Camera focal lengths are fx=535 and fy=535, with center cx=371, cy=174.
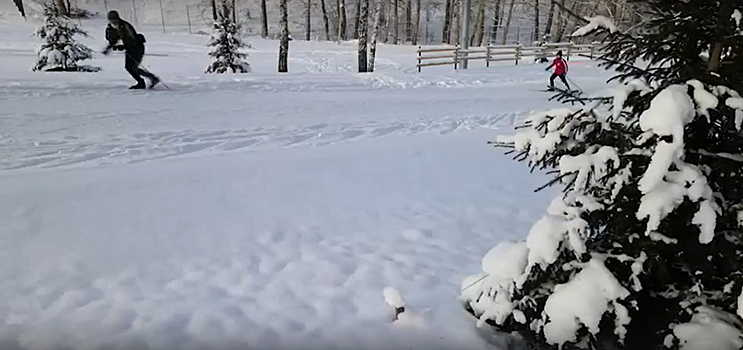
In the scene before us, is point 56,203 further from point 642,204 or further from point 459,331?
point 642,204

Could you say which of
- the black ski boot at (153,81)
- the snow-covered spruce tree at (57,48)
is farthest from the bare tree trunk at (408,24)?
the black ski boot at (153,81)

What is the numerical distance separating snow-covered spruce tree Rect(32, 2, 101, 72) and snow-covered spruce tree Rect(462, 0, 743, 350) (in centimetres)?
1449

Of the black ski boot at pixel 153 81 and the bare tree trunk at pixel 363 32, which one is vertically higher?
the bare tree trunk at pixel 363 32

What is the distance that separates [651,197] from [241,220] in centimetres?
329

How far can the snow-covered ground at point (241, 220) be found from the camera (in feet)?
9.72

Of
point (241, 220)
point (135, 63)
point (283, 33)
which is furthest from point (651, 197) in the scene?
point (283, 33)

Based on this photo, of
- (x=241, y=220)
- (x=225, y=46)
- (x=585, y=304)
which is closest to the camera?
(x=585, y=304)

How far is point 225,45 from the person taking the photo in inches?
632

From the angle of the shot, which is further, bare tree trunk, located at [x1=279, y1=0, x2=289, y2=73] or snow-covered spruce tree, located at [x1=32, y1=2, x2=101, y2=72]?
bare tree trunk, located at [x1=279, y1=0, x2=289, y2=73]

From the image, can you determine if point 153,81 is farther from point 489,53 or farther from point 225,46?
point 489,53

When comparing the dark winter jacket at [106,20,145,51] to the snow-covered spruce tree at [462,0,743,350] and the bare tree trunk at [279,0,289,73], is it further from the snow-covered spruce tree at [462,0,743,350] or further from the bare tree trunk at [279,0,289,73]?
the snow-covered spruce tree at [462,0,743,350]

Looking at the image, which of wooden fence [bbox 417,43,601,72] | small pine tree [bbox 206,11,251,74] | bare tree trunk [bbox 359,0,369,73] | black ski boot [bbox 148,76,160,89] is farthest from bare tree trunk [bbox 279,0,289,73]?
black ski boot [bbox 148,76,160,89]

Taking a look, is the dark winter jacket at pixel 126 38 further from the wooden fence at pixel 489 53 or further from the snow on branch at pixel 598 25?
the wooden fence at pixel 489 53

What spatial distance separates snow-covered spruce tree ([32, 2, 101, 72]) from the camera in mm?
13766
